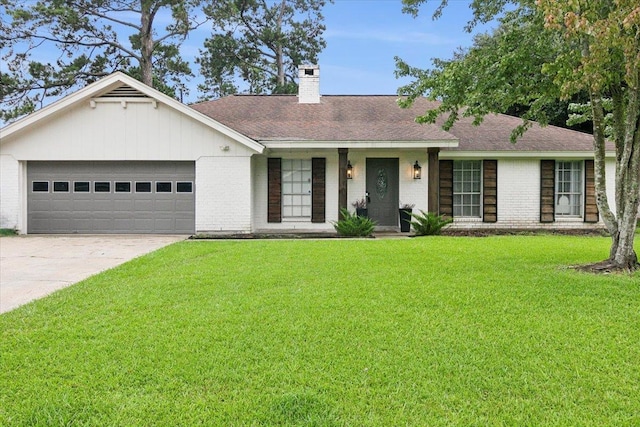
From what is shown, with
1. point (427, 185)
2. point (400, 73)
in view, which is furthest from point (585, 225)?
point (400, 73)

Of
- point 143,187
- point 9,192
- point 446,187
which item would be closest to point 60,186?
point 9,192

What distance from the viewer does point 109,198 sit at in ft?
43.3

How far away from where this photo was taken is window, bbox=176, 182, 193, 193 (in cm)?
1309

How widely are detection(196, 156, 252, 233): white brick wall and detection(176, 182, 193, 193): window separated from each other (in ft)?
0.92

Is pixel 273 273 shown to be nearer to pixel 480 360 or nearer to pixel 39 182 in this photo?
pixel 480 360

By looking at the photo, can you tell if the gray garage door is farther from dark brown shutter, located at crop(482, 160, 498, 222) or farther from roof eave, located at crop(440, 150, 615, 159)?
dark brown shutter, located at crop(482, 160, 498, 222)

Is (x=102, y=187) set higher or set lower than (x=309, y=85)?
lower

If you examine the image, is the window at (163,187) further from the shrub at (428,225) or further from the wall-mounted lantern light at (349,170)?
the shrub at (428,225)

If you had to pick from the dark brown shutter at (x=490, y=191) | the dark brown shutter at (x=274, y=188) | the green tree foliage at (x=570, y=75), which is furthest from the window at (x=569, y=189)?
the dark brown shutter at (x=274, y=188)

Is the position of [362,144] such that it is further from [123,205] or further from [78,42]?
[78,42]

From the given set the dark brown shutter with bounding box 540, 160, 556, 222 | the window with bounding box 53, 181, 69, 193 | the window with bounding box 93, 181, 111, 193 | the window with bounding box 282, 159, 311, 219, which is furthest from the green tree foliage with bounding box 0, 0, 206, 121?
the dark brown shutter with bounding box 540, 160, 556, 222

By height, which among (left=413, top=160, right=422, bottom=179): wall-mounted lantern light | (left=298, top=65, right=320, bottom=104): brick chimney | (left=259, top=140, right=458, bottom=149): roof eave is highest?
(left=298, top=65, right=320, bottom=104): brick chimney

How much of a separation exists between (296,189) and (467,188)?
507 cm

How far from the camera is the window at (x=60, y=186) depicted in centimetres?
1316
